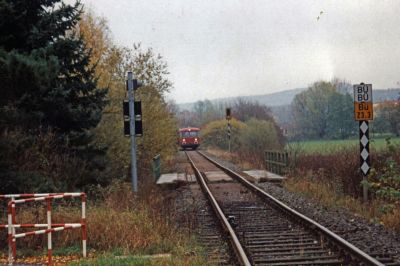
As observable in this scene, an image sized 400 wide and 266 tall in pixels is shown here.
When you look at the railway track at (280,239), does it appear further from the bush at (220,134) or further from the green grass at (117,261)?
the bush at (220,134)

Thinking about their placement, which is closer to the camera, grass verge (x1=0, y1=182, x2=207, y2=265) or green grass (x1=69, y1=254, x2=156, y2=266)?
green grass (x1=69, y1=254, x2=156, y2=266)

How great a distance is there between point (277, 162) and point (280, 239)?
1617 cm

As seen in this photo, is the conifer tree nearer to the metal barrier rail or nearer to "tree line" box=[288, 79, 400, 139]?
the metal barrier rail

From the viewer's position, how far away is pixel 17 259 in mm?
9461

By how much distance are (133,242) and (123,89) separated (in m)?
15.0

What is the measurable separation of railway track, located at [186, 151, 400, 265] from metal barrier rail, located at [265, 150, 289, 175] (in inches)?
329


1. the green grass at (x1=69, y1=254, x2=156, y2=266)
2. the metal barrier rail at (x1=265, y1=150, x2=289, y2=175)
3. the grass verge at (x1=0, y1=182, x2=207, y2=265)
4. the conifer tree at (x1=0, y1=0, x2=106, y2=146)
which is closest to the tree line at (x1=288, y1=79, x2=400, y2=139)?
the metal barrier rail at (x1=265, y1=150, x2=289, y2=175)

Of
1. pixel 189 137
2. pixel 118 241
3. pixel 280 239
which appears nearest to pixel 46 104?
pixel 118 241

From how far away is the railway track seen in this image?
8680 millimetres

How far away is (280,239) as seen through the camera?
1067 cm

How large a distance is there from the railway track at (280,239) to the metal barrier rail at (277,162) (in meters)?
8.35

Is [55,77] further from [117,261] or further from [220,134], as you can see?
[220,134]

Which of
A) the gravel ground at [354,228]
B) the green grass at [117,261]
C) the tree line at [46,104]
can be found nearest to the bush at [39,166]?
the tree line at [46,104]

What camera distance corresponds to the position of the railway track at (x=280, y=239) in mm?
8680
